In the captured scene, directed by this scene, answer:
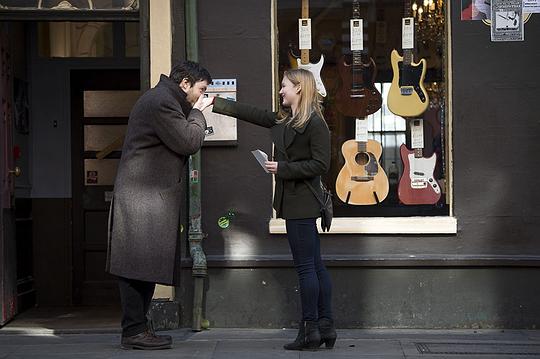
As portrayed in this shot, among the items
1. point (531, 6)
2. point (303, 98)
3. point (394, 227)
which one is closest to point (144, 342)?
point (303, 98)

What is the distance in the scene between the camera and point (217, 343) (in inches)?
293

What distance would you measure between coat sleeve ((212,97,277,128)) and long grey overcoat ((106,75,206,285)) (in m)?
0.27

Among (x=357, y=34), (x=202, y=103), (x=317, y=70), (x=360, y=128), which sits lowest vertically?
(x=360, y=128)

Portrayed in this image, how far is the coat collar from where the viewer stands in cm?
686

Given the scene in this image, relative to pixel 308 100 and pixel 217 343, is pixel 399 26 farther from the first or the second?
pixel 217 343

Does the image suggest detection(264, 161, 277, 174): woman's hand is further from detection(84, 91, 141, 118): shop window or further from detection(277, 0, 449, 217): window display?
detection(84, 91, 141, 118): shop window

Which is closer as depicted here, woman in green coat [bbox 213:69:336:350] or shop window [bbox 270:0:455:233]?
woman in green coat [bbox 213:69:336:350]

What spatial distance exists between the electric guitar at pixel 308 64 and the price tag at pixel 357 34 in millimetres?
282

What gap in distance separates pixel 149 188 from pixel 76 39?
3901 millimetres

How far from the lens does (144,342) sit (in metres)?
6.95

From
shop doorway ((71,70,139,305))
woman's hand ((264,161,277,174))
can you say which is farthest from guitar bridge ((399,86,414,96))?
shop doorway ((71,70,139,305))

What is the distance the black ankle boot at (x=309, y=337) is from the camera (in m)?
6.88

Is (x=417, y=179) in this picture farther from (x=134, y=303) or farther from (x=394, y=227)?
(x=134, y=303)

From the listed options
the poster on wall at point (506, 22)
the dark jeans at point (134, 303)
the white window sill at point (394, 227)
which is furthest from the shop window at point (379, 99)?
the dark jeans at point (134, 303)
